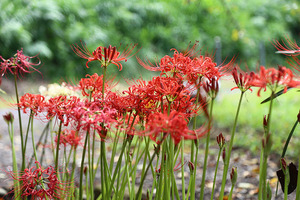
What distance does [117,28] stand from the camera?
6.52 metres

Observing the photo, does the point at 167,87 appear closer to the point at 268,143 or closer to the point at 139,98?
the point at 139,98

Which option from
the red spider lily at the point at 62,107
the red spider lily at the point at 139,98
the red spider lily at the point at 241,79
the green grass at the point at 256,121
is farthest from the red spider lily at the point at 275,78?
the green grass at the point at 256,121

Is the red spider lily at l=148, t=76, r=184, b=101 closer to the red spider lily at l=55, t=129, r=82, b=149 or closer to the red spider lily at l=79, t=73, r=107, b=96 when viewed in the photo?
the red spider lily at l=79, t=73, r=107, b=96

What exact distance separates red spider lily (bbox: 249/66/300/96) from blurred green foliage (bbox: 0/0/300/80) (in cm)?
355

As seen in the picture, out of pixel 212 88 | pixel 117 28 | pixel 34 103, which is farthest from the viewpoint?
pixel 117 28

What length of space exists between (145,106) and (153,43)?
6.23m

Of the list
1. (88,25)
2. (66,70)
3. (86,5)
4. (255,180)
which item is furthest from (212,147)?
(86,5)

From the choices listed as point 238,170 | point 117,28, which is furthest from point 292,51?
point 117,28

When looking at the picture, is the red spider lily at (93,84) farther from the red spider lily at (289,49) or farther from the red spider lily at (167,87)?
the red spider lily at (289,49)

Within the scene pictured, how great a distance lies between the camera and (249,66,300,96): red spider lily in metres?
0.62

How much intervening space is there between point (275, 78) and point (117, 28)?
6079 millimetres

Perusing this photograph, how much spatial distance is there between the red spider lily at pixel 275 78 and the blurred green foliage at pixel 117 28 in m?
3.55

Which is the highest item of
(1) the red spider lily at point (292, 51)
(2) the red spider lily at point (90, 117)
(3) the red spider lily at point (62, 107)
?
(1) the red spider lily at point (292, 51)

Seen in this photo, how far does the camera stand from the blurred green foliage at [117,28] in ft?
18.0
